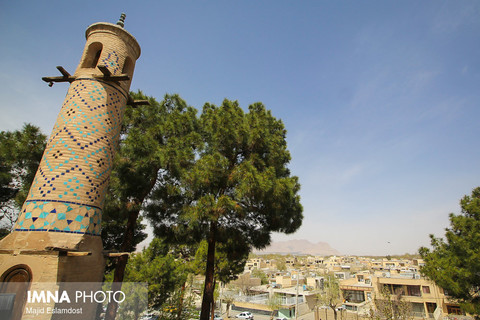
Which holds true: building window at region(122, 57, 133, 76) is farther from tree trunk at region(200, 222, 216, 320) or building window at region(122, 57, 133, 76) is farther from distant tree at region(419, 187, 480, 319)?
distant tree at region(419, 187, 480, 319)

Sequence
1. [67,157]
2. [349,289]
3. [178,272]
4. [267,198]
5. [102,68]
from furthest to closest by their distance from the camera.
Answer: [349,289]
[178,272]
[267,198]
[102,68]
[67,157]

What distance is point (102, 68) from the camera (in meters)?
6.81

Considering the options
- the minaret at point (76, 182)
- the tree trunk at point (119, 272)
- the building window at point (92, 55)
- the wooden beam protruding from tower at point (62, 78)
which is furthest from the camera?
the tree trunk at point (119, 272)

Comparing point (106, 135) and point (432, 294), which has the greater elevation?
point (106, 135)

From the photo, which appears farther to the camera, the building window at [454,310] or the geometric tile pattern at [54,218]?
the building window at [454,310]

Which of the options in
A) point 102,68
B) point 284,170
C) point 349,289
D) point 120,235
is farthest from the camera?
point 349,289

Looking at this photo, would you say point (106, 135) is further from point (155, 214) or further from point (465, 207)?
point (465, 207)

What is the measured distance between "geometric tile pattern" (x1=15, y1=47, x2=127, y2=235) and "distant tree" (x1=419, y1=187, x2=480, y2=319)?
1533 cm

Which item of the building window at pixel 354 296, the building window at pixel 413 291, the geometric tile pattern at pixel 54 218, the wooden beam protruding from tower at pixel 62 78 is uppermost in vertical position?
the wooden beam protruding from tower at pixel 62 78

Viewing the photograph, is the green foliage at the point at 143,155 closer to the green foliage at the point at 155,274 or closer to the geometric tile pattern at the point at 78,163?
the geometric tile pattern at the point at 78,163

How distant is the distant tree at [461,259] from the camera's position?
11.6 metres

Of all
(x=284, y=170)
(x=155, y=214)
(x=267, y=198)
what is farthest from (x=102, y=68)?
(x=284, y=170)

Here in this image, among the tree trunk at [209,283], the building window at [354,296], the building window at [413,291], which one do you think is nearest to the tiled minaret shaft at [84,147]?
the tree trunk at [209,283]

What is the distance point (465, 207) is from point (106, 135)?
18.1 m
